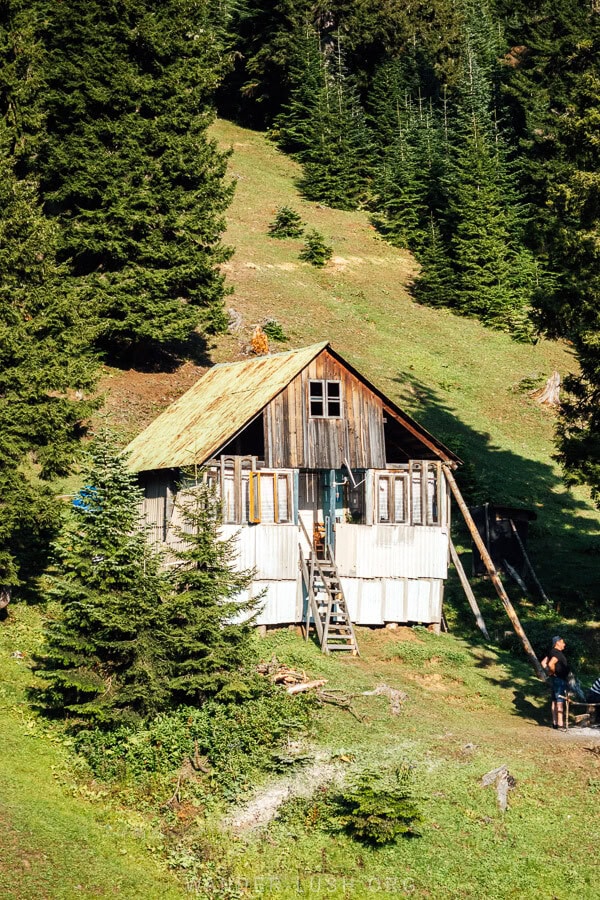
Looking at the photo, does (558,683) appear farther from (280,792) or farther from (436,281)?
(436,281)

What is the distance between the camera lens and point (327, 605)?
93.5 ft

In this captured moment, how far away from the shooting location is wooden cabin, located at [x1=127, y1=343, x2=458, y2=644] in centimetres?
2969

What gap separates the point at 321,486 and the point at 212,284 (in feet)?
62.3

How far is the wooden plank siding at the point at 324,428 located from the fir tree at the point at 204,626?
7.11 m

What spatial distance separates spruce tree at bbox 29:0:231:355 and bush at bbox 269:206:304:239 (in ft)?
70.2

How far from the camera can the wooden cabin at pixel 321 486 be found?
29.7m

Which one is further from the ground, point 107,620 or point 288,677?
point 107,620

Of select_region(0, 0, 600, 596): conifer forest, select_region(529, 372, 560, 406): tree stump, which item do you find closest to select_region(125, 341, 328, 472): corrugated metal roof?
select_region(0, 0, 600, 596): conifer forest

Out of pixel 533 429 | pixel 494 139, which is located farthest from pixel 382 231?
pixel 533 429

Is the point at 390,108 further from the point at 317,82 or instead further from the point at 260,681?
the point at 260,681


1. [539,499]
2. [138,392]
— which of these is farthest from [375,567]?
[138,392]

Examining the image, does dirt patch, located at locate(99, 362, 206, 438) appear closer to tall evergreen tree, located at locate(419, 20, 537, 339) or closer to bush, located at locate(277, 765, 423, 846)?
tall evergreen tree, located at locate(419, 20, 537, 339)

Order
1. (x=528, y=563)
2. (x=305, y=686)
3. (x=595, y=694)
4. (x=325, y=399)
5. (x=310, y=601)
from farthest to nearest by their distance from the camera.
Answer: (x=528, y=563), (x=325, y=399), (x=310, y=601), (x=305, y=686), (x=595, y=694)

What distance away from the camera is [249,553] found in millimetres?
29484
